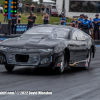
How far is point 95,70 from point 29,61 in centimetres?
265

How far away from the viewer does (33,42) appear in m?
9.03

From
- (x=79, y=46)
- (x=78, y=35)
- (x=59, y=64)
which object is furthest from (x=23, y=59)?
(x=78, y=35)

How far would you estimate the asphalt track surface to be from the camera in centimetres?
630

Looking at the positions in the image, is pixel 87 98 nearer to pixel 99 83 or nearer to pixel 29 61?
pixel 99 83

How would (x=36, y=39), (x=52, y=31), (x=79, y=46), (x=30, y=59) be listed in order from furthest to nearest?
1. (x=79, y=46)
2. (x=52, y=31)
3. (x=36, y=39)
4. (x=30, y=59)

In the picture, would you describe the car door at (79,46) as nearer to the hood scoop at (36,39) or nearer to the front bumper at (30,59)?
the hood scoop at (36,39)

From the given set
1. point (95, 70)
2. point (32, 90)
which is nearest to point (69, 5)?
point (95, 70)

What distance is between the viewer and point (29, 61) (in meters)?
8.80

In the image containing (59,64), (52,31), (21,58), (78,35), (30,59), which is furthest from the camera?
(78,35)

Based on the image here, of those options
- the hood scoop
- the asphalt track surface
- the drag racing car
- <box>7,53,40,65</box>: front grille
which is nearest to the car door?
the drag racing car

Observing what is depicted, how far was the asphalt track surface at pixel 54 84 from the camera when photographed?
6297 millimetres

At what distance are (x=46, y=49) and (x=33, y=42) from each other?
0.45m

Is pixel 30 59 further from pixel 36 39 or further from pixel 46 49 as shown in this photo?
pixel 36 39

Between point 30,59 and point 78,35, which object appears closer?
point 30,59
